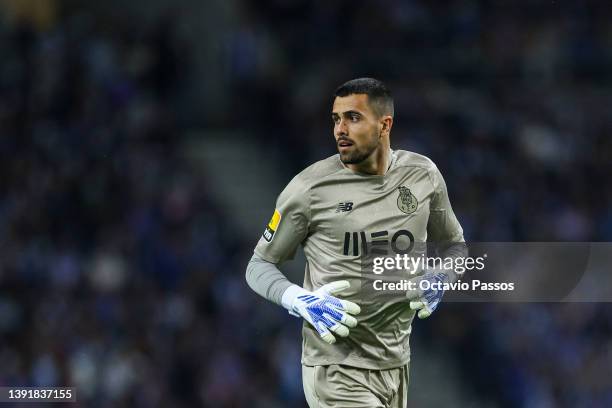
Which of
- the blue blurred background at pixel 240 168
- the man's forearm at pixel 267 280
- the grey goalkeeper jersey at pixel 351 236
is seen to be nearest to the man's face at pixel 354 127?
the grey goalkeeper jersey at pixel 351 236

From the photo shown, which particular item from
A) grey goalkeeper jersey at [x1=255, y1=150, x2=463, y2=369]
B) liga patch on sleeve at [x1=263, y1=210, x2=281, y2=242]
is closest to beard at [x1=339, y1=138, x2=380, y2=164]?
grey goalkeeper jersey at [x1=255, y1=150, x2=463, y2=369]

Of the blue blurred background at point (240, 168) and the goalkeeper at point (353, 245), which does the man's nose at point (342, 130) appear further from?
the blue blurred background at point (240, 168)

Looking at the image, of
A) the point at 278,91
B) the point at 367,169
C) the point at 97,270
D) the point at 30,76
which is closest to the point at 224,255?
the point at 97,270

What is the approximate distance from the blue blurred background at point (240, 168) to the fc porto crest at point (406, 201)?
4735mm

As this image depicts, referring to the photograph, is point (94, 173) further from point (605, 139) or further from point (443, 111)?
point (605, 139)

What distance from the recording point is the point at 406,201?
18.1ft

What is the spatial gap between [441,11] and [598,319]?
4593 mm

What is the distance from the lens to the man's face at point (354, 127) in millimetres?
5387

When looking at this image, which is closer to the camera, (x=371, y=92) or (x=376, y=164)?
(x=371, y=92)

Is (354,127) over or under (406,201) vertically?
over

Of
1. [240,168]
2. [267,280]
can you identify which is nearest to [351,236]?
[267,280]

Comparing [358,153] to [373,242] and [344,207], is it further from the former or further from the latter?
[373,242]

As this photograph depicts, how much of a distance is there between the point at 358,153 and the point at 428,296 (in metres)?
0.77

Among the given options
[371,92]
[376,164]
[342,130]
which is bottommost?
[376,164]
